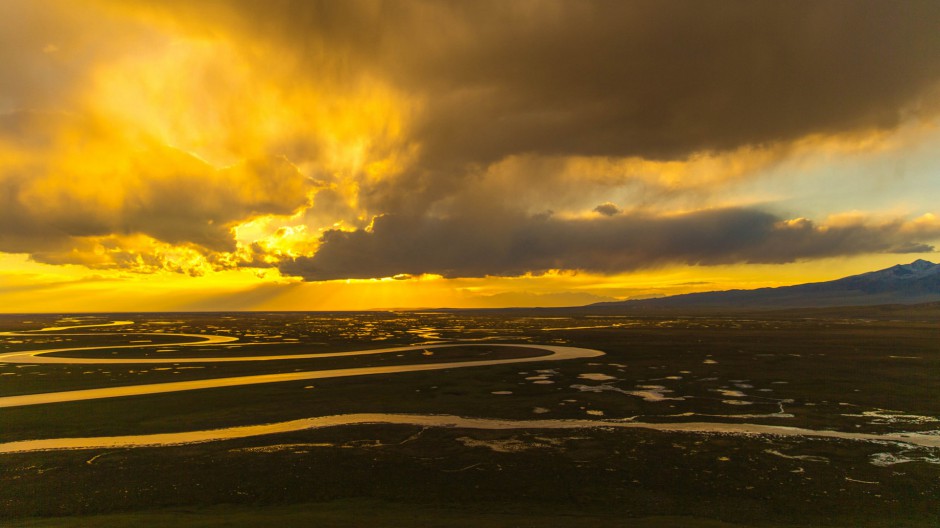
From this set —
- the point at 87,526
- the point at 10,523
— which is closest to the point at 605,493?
the point at 87,526

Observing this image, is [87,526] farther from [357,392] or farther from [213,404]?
[357,392]

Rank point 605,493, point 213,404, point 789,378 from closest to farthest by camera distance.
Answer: point 605,493 → point 213,404 → point 789,378

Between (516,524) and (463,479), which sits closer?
(516,524)

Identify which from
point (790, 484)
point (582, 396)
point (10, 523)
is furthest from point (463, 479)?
point (582, 396)

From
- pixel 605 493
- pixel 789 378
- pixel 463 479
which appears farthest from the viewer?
pixel 789 378

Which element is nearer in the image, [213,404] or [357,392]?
[213,404]

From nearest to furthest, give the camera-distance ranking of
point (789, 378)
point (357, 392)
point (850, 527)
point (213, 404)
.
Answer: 1. point (850, 527)
2. point (213, 404)
3. point (357, 392)
4. point (789, 378)

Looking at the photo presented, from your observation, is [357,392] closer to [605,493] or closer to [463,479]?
[463,479]

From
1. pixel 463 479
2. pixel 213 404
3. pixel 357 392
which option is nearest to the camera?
pixel 463 479

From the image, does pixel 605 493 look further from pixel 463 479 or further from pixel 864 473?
pixel 864 473
